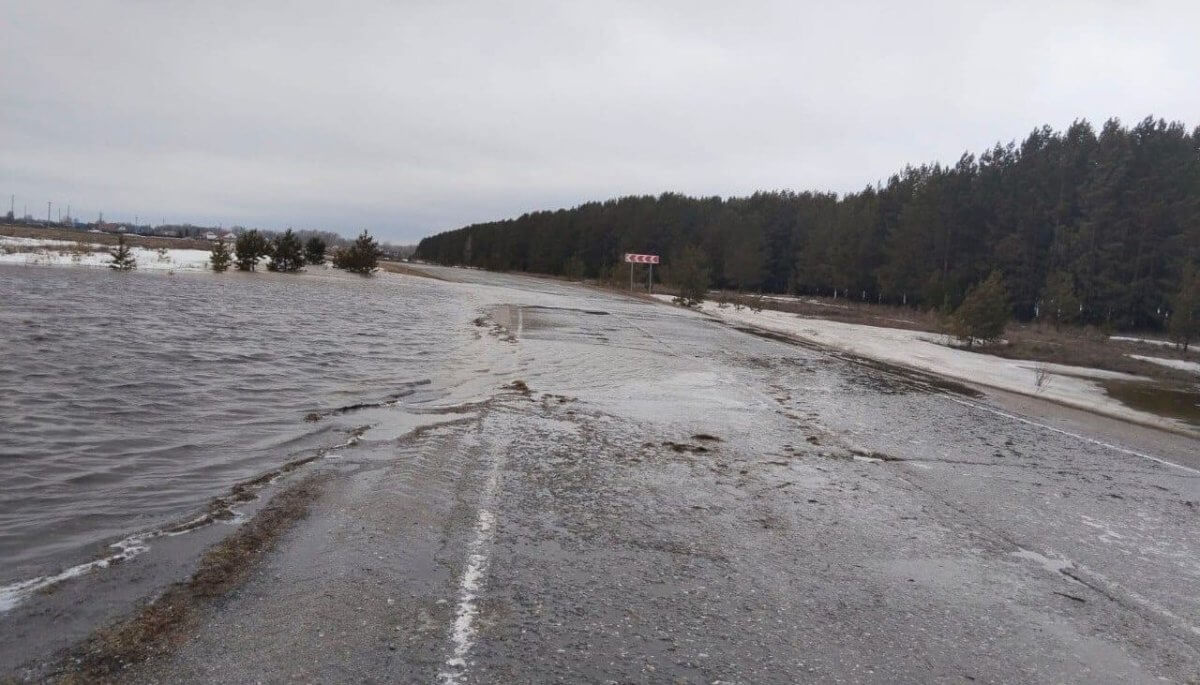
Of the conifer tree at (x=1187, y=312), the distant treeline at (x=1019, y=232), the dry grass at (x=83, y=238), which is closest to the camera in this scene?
the conifer tree at (x=1187, y=312)

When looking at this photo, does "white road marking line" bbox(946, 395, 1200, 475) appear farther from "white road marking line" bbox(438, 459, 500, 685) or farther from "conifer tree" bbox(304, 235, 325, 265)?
"conifer tree" bbox(304, 235, 325, 265)

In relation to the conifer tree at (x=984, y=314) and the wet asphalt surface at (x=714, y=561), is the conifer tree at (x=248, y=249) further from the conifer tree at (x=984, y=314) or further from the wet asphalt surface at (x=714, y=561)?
the wet asphalt surface at (x=714, y=561)

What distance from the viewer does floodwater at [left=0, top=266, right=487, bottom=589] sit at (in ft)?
16.0

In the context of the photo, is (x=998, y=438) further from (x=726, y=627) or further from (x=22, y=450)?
(x=22, y=450)

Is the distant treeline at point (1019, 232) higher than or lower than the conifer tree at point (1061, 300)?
higher

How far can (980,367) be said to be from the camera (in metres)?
19.5

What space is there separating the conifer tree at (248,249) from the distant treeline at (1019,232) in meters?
29.9

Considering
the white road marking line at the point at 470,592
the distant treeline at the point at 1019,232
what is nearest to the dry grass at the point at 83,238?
the distant treeline at the point at 1019,232

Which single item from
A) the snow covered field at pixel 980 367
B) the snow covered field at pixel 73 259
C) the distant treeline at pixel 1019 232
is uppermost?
the distant treeline at pixel 1019 232

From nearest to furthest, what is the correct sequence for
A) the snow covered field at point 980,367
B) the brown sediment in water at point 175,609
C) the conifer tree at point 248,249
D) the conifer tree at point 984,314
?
the brown sediment in water at point 175,609 → the snow covered field at point 980,367 → the conifer tree at point 984,314 → the conifer tree at point 248,249

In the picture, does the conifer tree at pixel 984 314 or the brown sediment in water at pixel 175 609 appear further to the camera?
the conifer tree at pixel 984 314

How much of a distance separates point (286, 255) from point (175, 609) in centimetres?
5188

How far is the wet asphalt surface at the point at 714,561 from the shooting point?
3.25 meters

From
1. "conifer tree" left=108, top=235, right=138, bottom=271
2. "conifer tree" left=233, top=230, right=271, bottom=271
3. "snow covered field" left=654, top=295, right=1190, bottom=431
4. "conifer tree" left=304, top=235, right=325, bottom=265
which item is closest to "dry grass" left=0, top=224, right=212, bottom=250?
"conifer tree" left=304, top=235, right=325, bottom=265
